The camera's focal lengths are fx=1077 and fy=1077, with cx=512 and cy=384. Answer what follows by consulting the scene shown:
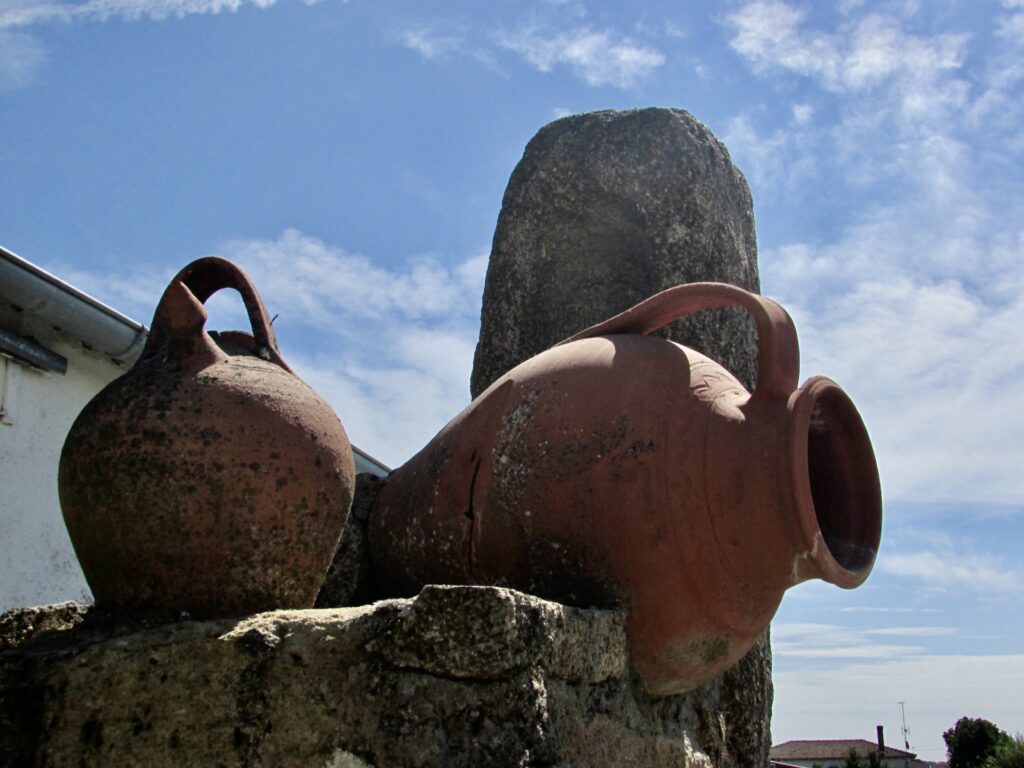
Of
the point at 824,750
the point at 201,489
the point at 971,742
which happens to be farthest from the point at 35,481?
the point at 824,750

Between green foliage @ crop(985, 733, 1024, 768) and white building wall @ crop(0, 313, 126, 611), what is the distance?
71.1 ft

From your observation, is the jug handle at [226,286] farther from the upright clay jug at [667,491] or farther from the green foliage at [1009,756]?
the green foliage at [1009,756]

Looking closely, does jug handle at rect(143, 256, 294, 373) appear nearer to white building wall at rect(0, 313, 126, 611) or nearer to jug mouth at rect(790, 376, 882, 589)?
jug mouth at rect(790, 376, 882, 589)

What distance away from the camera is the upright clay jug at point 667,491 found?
2084mm

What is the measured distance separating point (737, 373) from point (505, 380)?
3.45ft

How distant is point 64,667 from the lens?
1.69 meters

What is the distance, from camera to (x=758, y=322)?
7.41 ft

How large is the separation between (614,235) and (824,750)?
40.2m

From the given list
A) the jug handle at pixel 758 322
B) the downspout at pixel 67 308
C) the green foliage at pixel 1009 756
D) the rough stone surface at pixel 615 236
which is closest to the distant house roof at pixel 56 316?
the downspout at pixel 67 308

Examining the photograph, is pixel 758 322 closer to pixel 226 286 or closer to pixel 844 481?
pixel 844 481

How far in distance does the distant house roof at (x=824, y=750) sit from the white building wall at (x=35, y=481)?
3647cm

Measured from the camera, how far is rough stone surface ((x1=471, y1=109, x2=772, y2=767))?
3.35 metres

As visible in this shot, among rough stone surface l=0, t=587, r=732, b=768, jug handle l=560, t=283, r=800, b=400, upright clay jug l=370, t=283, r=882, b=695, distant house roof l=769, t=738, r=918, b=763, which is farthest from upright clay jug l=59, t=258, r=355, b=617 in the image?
distant house roof l=769, t=738, r=918, b=763

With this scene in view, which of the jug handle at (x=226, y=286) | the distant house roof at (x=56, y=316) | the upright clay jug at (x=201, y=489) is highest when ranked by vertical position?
the distant house roof at (x=56, y=316)
